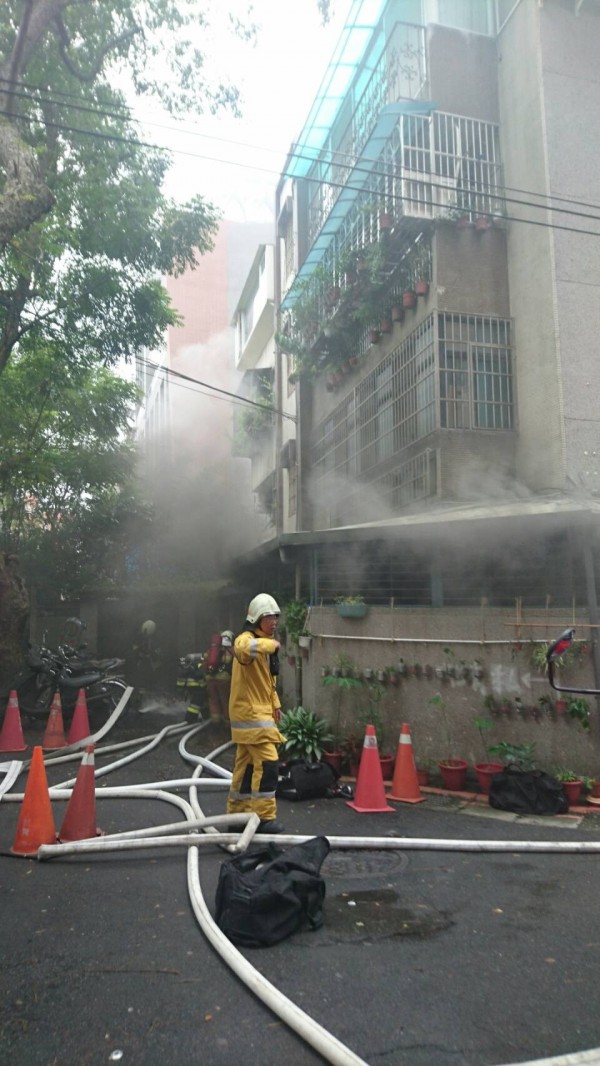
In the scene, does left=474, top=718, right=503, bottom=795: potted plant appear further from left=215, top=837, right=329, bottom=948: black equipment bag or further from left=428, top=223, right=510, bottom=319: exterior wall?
left=428, top=223, right=510, bottom=319: exterior wall

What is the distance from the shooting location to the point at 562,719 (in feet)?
21.4

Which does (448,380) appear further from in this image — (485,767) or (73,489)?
(73,489)

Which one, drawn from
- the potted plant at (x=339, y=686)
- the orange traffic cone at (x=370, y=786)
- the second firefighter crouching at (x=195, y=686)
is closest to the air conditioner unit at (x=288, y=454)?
the second firefighter crouching at (x=195, y=686)

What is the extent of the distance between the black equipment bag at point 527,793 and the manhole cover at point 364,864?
1.65 m

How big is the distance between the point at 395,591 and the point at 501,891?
4538 millimetres

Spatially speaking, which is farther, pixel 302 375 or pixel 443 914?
pixel 302 375

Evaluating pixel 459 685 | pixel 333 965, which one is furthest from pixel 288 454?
pixel 333 965

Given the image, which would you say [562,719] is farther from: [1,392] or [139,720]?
[1,392]

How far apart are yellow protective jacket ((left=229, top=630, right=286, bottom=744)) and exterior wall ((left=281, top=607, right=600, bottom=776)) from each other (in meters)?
2.46

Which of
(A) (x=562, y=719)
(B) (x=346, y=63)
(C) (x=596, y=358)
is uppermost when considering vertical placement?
(B) (x=346, y=63)

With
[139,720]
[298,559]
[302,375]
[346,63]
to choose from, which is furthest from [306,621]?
[346,63]

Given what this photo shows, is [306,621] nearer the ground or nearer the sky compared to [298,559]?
nearer the ground

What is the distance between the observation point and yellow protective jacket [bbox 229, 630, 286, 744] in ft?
17.2

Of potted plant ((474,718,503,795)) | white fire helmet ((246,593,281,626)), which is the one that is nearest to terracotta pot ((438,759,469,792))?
potted plant ((474,718,503,795))
